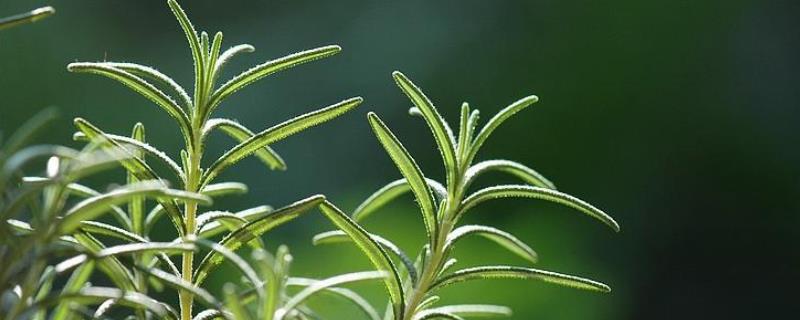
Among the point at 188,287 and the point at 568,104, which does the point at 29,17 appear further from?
the point at 568,104

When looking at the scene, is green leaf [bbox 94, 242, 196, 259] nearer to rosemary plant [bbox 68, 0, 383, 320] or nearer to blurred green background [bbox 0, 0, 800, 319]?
rosemary plant [bbox 68, 0, 383, 320]

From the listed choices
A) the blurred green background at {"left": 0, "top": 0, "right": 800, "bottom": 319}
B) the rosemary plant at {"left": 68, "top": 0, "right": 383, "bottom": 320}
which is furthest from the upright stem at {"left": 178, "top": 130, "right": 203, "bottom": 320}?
the blurred green background at {"left": 0, "top": 0, "right": 800, "bottom": 319}

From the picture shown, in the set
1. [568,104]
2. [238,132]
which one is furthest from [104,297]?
[568,104]

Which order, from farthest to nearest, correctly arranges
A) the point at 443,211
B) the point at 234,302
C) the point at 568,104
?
the point at 568,104, the point at 443,211, the point at 234,302

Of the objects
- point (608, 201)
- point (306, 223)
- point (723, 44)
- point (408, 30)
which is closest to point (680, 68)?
point (723, 44)

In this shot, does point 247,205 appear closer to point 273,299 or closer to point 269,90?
point 269,90

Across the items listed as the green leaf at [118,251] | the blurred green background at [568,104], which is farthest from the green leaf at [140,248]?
the blurred green background at [568,104]
